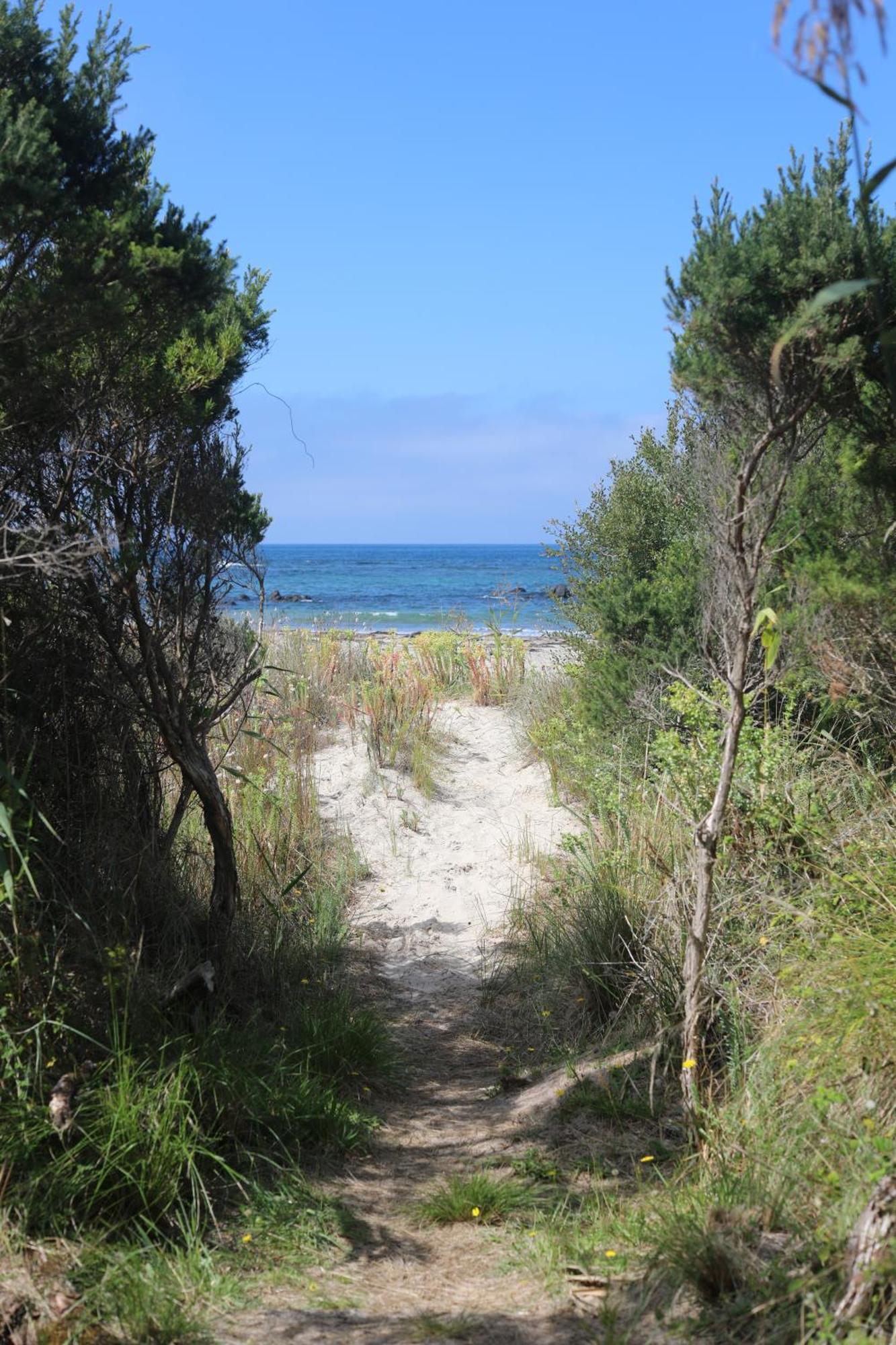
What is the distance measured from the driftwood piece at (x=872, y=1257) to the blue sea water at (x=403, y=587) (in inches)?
412

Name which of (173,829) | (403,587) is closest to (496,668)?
(173,829)

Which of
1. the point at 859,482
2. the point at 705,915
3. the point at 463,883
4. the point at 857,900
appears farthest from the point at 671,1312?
the point at 463,883

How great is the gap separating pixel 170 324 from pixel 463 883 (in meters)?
4.81

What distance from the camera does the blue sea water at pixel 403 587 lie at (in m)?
27.8

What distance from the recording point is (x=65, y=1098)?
142 inches

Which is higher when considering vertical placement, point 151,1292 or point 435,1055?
point 151,1292

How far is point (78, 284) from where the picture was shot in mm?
3963

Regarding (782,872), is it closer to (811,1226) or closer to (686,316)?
(811,1226)

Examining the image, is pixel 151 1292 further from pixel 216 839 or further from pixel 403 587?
pixel 403 587

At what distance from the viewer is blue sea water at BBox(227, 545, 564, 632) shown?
91.2ft

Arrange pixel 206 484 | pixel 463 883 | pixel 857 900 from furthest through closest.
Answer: pixel 463 883 → pixel 206 484 → pixel 857 900

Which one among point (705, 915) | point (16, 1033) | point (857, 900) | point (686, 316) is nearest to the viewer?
point (16, 1033)

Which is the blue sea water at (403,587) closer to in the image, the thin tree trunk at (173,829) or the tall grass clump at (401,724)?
the tall grass clump at (401,724)

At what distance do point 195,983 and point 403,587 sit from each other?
4517 centimetres
